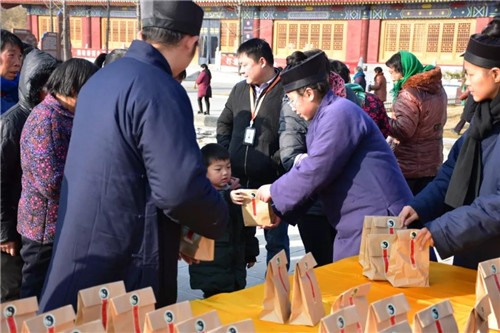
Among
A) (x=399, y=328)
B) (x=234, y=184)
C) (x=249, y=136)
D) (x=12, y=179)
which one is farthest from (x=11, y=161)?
(x=399, y=328)

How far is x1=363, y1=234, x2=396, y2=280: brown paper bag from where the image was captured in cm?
221

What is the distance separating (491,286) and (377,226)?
52cm

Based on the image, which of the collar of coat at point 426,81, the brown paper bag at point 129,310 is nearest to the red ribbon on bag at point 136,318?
the brown paper bag at point 129,310

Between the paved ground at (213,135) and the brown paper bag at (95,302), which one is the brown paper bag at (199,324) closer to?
the brown paper bag at (95,302)

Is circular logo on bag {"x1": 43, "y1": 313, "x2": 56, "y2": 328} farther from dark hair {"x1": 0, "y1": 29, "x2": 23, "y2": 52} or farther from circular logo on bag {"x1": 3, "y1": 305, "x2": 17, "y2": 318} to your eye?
dark hair {"x1": 0, "y1": 29, "x2": 23, "y2": 52}

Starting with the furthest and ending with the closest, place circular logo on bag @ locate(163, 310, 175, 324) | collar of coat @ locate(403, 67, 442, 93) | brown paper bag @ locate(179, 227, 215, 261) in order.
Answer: collar of coat @ locate(403, 67, 442, 93) < brown paper bag @ locate(179, 227, 215, 261) < circular logo on bag @ locate(163, 310, 175, 324)

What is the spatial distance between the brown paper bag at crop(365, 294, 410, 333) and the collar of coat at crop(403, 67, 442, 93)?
8.70 feet

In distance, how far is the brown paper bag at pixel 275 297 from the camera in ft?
6.02

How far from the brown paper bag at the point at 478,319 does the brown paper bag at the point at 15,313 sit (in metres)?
1.14

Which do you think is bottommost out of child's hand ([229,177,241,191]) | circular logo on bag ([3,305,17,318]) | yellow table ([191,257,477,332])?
yellow table ([191,257,477,332])

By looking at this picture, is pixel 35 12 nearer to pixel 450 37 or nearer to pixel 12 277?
pixel 450 37

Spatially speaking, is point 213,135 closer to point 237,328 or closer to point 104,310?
point 104,310

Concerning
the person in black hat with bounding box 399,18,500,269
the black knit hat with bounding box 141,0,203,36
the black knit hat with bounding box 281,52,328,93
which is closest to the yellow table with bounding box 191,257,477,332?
the person in black hat with bounding box 399,18,500,269

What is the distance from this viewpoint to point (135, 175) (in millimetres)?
1691
